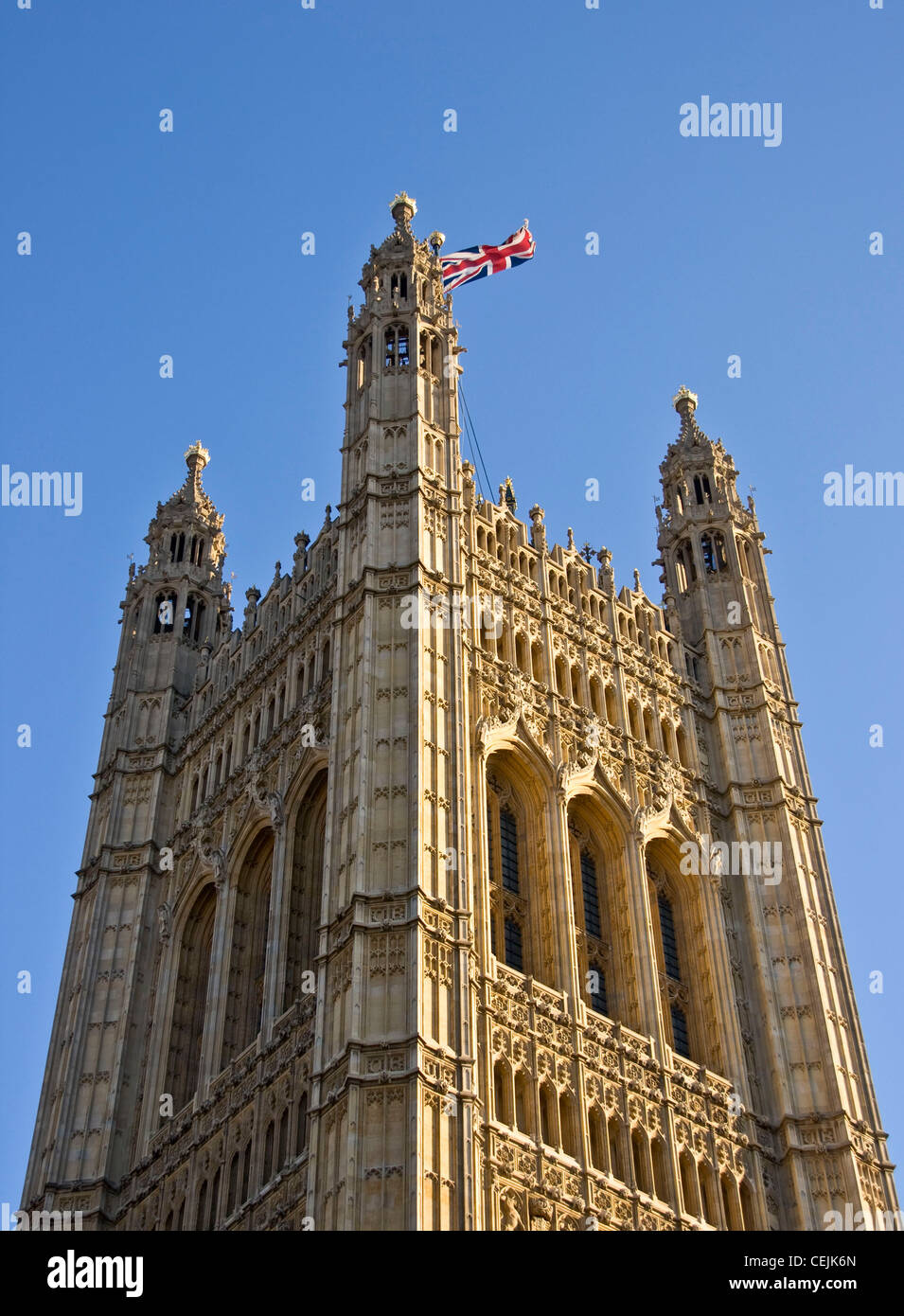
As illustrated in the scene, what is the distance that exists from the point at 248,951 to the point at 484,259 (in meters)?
21.5

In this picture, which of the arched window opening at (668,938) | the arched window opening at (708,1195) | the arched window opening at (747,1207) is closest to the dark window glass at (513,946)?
the arched window opening at (668,938)

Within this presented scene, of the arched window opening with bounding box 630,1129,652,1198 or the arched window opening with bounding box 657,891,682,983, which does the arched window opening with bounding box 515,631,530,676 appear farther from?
the arched window opening with bounding box 630,1129,652,1198

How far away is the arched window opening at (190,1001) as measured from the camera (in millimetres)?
46062

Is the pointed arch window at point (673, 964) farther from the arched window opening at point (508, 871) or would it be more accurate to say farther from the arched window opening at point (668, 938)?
the arched window opening at point (508, 871)

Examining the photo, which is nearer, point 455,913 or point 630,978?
point 455,913

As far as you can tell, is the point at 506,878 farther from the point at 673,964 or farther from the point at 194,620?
the point at 194,620

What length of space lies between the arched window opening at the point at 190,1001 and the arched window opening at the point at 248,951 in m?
1.16

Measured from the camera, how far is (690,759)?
51.6m

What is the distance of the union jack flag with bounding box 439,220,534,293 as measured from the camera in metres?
56.7

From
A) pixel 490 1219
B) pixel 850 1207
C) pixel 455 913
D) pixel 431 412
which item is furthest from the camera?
pixel 431 412

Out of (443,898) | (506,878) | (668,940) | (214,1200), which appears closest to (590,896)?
(668,940)
